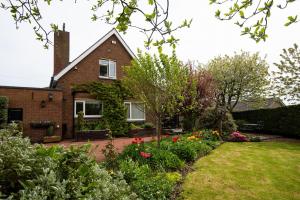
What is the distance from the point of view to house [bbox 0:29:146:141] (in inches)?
537

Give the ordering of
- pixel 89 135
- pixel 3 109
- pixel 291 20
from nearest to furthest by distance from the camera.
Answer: pixel 291 20 → pixel 3 109 → pixel 89 135

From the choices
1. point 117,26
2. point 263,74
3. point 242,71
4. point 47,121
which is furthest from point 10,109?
point 263,74

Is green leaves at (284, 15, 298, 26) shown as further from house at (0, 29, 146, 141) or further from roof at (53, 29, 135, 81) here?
roof at (53, 29, 135, 81)

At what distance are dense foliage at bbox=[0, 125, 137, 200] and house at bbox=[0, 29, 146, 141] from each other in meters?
8.40

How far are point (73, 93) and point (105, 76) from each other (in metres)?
3.12

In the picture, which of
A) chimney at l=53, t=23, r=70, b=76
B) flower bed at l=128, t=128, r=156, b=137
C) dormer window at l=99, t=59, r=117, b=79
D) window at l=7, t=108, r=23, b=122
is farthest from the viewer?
dormer window at l=99, t=59, r=117, b=79

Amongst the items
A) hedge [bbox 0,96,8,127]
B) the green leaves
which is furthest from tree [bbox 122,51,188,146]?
hedge [bbox 0,96,8,127]

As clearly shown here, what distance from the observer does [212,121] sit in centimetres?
1547

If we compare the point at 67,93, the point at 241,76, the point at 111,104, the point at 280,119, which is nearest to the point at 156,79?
the point at 111,104

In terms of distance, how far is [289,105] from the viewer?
1719 centimetres

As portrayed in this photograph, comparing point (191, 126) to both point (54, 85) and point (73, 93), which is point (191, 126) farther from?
point (54, 85)

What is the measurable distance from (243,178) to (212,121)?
9107 millimetres

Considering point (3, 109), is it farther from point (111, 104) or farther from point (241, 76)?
point (241, 76)

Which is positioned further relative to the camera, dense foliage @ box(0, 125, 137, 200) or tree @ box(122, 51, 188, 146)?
tree @ box(122, 51, 188, 146)
